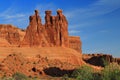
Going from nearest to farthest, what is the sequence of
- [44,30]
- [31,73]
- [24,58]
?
[31,73] < [24,58] < [44,30]

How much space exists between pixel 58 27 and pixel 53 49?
11782 millimetres

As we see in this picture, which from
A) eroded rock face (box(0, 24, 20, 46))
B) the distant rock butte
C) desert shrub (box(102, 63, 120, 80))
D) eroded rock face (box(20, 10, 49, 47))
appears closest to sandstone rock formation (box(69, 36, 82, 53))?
eroded rock face (box(0, 24, 20, 46))

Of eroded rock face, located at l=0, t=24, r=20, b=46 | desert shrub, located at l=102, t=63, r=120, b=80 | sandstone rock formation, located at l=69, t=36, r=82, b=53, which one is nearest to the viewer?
desert shrub, located at l=102, t=63, r=120, b=80

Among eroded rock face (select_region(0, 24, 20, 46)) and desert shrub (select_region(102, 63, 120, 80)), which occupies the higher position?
eroded rock face (select_region(0, 24, 20, 46))

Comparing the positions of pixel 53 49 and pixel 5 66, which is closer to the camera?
pixel 5 66

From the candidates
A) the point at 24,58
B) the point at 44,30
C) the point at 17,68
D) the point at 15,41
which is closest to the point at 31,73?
the point at 17,68

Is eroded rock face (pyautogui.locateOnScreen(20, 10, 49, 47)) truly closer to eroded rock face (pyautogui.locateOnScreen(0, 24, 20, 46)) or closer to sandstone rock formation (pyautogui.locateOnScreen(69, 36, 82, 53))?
eroded rock face (pyautogui.locateOnScreen(0, 24, 20, 46))

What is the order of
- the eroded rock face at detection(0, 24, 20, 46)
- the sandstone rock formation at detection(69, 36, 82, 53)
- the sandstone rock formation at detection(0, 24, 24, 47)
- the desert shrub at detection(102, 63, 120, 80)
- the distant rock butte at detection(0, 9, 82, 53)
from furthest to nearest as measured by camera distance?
the sandstone rock formation at detection(69, 36, 82, 53) → the eroded rock face at detection(0, 24, 20, 46) → the sandstone rock formation at detection(0, 24, 24, 47) → the distant rock butte at detection(0, 9, 82, 53) → the desert shrub at detection(102, 63, 120, 80)

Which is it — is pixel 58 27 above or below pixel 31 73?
A: above

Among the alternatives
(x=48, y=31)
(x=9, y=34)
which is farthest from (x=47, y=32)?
(x=9, y=34)

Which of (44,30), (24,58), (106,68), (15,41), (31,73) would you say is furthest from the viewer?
(15,41)

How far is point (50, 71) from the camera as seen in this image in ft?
335

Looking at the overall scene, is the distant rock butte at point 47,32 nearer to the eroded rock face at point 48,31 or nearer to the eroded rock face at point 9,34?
the eroded rock face at point 48,31

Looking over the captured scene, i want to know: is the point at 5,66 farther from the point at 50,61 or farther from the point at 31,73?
the point at 50,61
